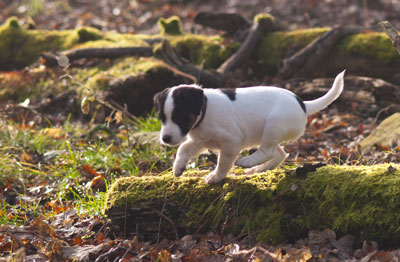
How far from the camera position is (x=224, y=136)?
4125mm

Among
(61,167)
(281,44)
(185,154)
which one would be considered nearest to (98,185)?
(61,167)

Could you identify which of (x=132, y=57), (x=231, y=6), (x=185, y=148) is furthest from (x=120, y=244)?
(x=231, y=6)

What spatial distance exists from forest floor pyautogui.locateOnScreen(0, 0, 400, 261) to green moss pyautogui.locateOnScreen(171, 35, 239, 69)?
2583 millimetres

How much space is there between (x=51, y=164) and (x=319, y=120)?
4.41 metres

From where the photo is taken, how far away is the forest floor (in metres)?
3.70

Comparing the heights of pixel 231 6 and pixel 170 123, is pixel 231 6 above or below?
below

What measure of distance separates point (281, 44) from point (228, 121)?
597 cm

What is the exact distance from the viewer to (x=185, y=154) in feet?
14.6

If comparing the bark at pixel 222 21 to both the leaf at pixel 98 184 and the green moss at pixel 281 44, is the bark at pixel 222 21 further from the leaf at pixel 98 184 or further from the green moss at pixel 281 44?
the leaf at pixel 98 184

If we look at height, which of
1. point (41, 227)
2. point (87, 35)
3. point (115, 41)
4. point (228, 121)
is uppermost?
point (228, 121)

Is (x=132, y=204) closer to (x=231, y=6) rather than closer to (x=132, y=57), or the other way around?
(x=132, y=57)

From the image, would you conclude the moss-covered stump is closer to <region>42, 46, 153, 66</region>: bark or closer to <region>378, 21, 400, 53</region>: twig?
<region>378, 21, 400, 53</region>: twig

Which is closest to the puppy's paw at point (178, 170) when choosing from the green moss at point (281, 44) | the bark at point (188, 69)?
the bark at point (188, 69)

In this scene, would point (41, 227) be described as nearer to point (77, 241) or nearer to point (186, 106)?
point (77, 241)
